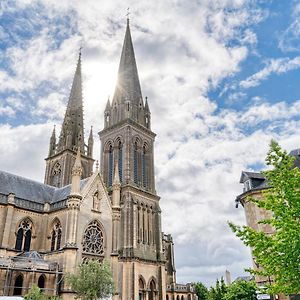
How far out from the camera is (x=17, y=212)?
37188mm

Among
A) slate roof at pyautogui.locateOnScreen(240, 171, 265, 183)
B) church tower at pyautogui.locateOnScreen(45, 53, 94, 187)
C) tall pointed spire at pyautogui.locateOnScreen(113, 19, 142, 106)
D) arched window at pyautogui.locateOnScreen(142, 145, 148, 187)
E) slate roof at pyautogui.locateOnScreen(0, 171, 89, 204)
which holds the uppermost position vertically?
tall pointed spire at pyautogui.locateOnScreen(113, 19, 142, 106)

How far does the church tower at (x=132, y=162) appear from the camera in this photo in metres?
45.1

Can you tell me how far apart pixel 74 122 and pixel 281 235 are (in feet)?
177

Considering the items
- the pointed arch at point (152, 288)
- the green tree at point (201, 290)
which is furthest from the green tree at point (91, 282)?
the green tree at point (201, 290)

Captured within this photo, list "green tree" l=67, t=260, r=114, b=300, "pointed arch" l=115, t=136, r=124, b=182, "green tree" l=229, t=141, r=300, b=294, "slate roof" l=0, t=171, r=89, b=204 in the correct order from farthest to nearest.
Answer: "pointed arch" l=115, t=136, r=124, b=182 < "slate roof" l=0, t=171, r=89, b=204 < "green tree" l=67, t=260, r=114, b=300 < "green tree" l=229, t=141, r=300, b=294

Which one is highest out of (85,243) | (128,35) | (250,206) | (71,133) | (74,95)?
(128,35)

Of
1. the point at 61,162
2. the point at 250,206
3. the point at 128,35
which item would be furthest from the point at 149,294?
the point at 128,35

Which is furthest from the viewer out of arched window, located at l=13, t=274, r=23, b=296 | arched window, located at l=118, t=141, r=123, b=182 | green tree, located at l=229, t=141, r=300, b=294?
arched window, located at l=118, t=141, r=123, b=182

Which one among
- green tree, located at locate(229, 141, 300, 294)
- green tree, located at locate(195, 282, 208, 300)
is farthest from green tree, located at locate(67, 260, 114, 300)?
green tree, located at locate(195, 282, 208, 300)

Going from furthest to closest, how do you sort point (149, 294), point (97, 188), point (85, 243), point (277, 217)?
point (149, 294)
point (97, 188)
point (85, 243)
point (277, 217)

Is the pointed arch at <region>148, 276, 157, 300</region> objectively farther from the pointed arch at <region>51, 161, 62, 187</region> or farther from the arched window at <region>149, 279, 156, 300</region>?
the pointed arch at <region>51, 161, 62, 187</region>

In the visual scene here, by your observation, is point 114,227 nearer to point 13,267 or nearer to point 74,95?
point 13,267

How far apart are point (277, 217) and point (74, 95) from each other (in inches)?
2219

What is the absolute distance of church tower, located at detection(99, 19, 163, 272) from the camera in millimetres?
45062
